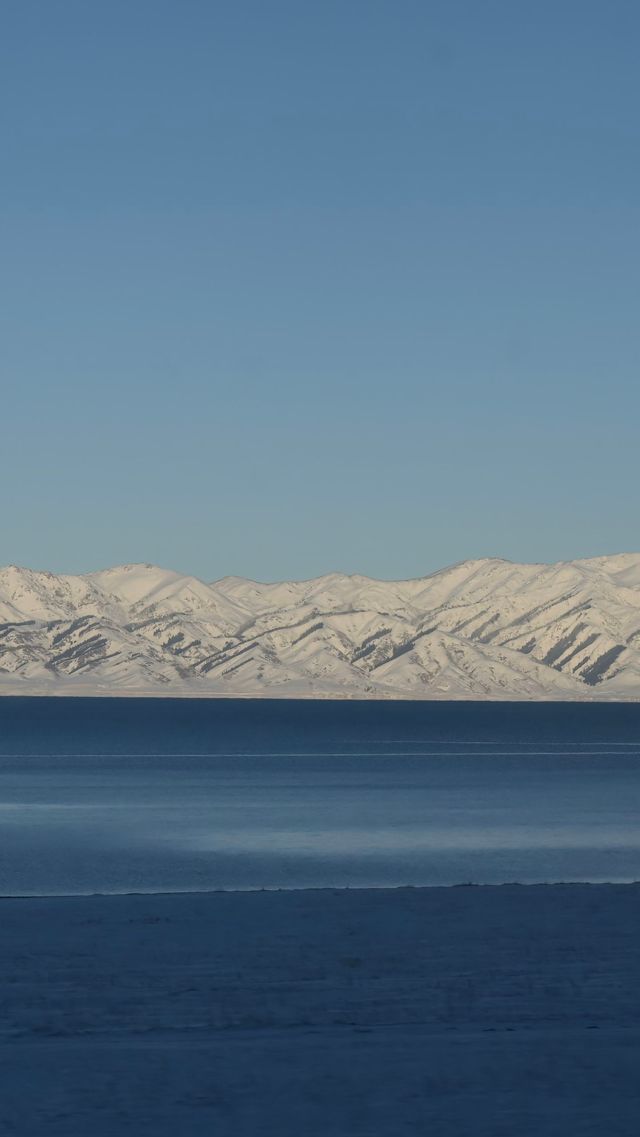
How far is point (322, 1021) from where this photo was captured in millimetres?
17406

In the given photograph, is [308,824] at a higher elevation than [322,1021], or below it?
below

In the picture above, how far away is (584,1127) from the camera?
39.9ft

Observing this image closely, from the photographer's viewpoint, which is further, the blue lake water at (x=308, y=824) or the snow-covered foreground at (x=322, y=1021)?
the blue lake water at (x=308, y=824)

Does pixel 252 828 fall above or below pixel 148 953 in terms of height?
below

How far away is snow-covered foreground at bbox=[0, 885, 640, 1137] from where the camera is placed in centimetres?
1268

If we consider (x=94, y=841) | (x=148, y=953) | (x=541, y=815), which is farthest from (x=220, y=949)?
(x=541, y=815)

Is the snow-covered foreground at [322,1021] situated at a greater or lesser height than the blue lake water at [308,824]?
greater

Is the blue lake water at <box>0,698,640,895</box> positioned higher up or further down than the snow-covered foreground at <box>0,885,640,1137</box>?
further down

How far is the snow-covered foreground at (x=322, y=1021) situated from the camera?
12680 millimetres

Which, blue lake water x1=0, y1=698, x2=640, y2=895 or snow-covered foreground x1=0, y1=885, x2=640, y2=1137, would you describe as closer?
snow-covered foreground x1=0, y1=885, x2=640, y2=1137

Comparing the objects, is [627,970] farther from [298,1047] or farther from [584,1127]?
[584,1127]

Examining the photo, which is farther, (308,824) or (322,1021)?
(308,824)

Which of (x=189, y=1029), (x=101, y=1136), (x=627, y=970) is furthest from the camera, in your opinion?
(x=627, y=970)

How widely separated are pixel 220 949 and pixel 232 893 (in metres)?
10.4
